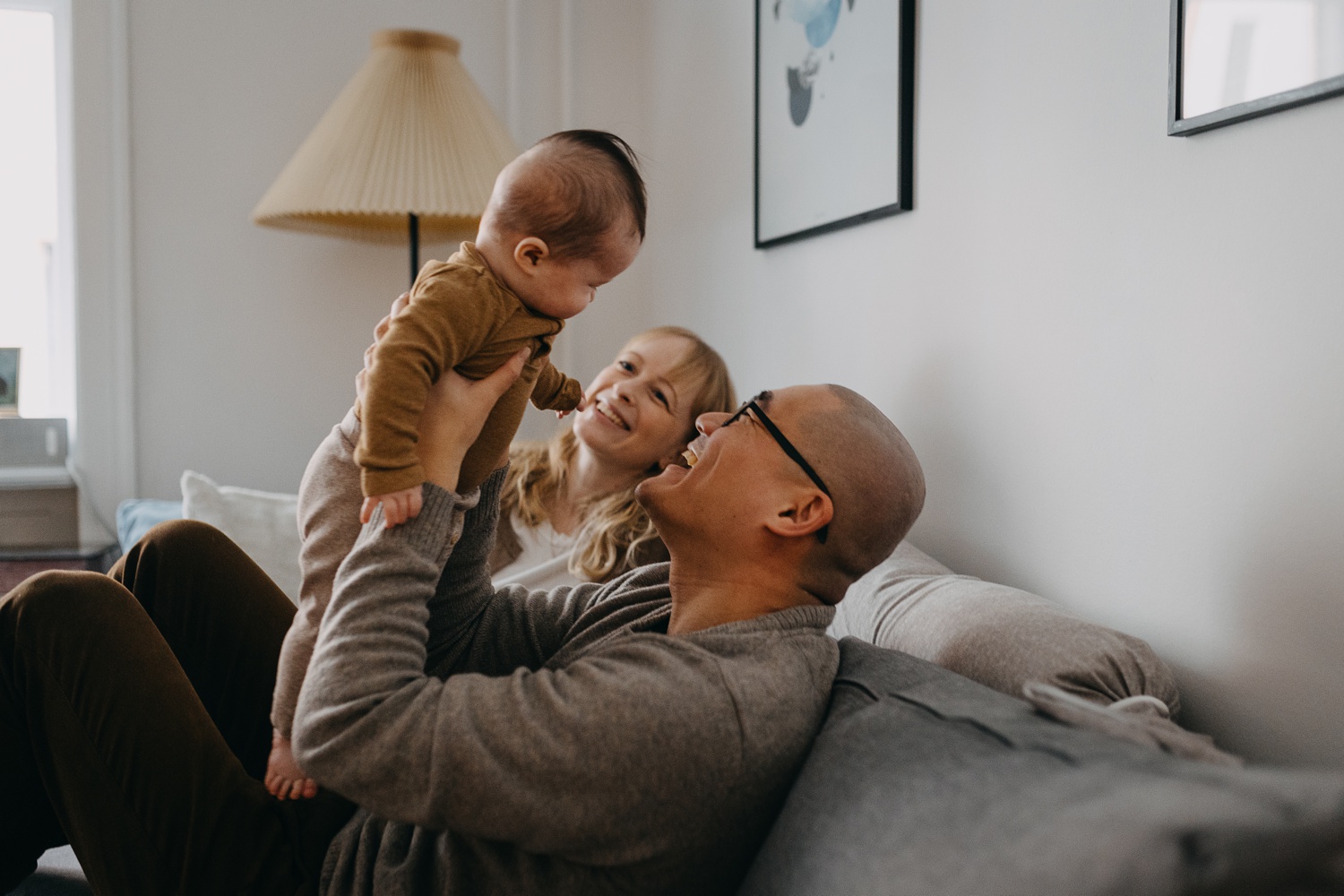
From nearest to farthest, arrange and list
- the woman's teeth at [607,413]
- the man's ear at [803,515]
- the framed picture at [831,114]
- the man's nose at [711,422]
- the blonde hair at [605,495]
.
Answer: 1. the man's ear at [803,515]
2. the man's nose at [711,422]
3. the framed picture at [831,114]
4. the blonde hair at [605,495]
5. the woman's teeth at [607,413]

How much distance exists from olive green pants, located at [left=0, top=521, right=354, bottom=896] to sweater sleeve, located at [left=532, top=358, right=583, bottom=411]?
1.69ft

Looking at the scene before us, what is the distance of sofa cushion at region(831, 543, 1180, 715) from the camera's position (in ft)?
3.23

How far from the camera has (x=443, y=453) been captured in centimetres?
102

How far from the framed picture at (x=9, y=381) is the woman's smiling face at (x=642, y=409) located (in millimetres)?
1852

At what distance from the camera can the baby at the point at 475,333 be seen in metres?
0.96

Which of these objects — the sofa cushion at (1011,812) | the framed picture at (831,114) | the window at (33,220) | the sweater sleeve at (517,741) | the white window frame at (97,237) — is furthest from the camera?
the window at (33,220)

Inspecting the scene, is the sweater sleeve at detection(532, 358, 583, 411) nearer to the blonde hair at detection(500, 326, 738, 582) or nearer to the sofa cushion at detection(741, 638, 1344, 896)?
the blonde hair at detection(500, 326, 738, 582)

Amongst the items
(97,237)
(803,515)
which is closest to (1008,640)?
(803,515)

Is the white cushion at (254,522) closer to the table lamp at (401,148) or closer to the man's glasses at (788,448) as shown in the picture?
the table lamp at (401,148)

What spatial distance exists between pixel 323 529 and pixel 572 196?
460 mm

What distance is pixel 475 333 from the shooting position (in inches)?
41.5

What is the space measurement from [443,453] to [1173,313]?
79 cm

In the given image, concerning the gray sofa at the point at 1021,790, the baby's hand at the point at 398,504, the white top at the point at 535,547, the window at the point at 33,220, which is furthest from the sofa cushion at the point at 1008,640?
the window at the point at 33,220

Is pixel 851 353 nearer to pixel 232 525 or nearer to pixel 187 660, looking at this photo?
pixel 187 660
